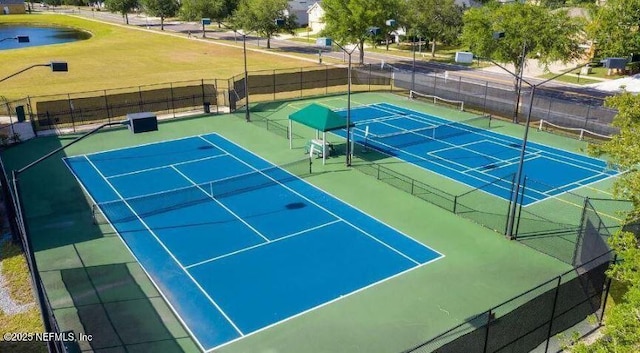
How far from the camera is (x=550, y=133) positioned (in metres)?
36.6

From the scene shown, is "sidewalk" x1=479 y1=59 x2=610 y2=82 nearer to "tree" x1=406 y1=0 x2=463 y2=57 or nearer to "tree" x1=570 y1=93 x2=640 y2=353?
"tree" x1=406 y1=0 x2=463 y2=57

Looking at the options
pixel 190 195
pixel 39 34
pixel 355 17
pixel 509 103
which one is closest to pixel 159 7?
pixel 39 34

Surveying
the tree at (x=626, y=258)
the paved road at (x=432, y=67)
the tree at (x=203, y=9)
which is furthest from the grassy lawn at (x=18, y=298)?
the tree at (x=203, y=9)

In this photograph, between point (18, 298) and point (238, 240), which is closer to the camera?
point (18, 298)

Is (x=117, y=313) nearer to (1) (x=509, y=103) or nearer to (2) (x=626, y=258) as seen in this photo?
(2) (x=626, y=258)

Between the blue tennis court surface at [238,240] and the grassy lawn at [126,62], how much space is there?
94.9ft

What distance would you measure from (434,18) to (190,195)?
55.9 metres

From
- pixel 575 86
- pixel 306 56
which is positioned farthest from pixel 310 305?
pixel 306 56

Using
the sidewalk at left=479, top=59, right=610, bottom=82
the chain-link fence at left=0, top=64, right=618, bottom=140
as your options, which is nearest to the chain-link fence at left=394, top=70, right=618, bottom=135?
the chain-link fence at left=0, top=64, right=618, bottom=140

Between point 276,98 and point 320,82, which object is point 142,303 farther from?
point 320,82

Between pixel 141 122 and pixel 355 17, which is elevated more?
pixel 355 17

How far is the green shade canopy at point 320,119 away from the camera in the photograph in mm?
29312

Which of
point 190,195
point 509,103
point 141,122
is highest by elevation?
→ point 141,122

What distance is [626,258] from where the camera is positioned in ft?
35.6
